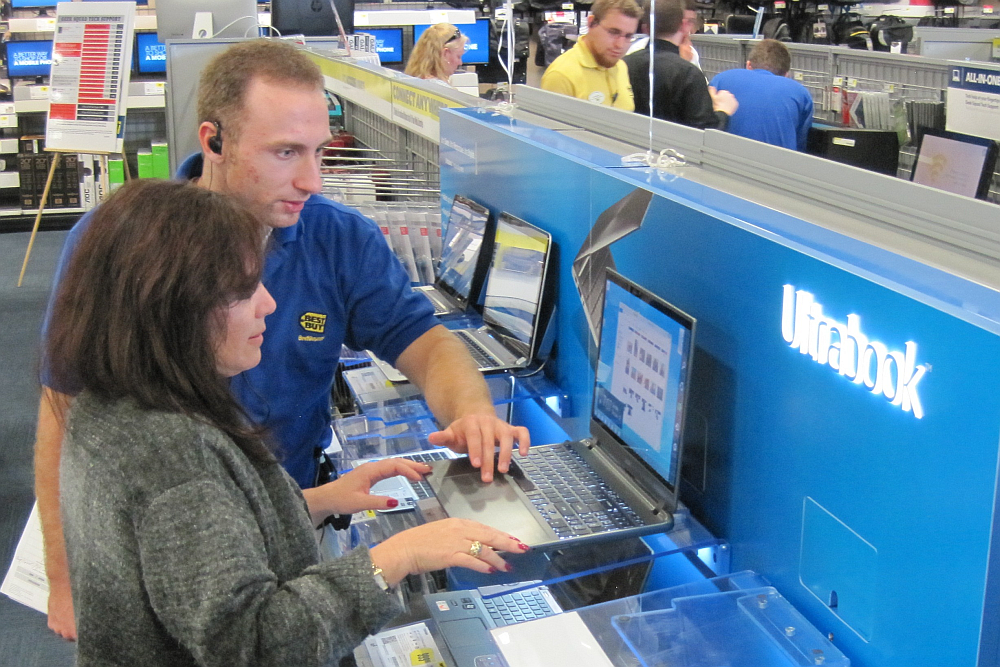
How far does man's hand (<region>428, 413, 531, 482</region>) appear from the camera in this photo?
1586mm

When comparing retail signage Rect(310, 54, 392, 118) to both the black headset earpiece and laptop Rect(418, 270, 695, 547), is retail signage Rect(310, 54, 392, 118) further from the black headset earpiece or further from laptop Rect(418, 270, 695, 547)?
laptop Rect(418, 270, 695, 547)

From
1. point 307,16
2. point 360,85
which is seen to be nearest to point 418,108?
point 360,85

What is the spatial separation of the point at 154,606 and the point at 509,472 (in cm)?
80

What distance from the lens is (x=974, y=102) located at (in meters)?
3.98

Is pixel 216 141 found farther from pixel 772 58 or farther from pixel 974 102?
pixel 772 58

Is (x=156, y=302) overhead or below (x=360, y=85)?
below

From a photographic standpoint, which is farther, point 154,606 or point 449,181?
point 449,181

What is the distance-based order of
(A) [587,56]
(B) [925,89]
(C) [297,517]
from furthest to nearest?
(B) [925,89] → (A) [587,56] → (C) [297,517]

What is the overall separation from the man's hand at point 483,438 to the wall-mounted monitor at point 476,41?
25.0 feet

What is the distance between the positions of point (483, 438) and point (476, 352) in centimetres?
85

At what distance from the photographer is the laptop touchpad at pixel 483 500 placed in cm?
149

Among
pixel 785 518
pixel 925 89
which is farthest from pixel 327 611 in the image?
pixel 925 89

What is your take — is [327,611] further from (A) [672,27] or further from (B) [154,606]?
(A) [672,27]

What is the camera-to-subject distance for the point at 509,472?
65.8 inches
